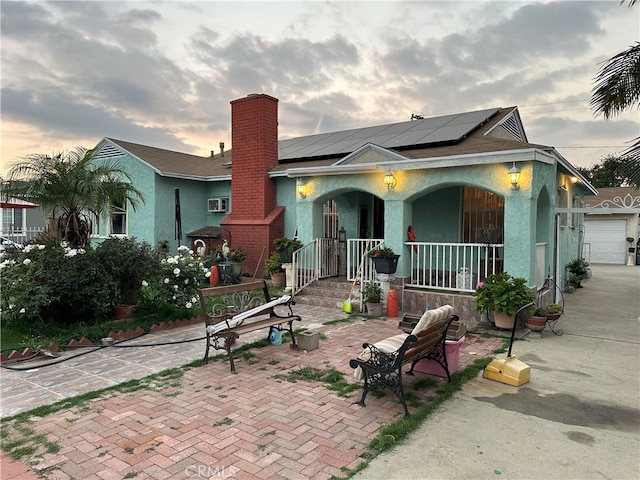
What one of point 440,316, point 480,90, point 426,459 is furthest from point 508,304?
point 480,90

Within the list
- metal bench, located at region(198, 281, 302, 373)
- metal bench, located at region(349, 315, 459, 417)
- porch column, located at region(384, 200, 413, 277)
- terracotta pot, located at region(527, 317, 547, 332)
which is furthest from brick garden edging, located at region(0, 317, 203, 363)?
terracotta pot, located at region(527, 317, 547, 332)

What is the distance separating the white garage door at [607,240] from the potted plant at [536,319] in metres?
21.2

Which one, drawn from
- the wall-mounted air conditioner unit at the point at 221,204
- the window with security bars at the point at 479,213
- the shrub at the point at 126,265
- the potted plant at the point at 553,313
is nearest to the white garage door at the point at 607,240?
the window with security bars at the point at 479,213

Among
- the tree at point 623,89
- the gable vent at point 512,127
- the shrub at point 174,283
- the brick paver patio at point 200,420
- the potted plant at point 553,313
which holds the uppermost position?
the gable vent at point 512,127

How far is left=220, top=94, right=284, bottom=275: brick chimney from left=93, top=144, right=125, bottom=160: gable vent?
4.95 m

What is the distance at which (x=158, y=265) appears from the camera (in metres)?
7.61

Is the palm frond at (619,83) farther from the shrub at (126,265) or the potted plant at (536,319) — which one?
the shrub at (126,265)

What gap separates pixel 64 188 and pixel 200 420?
5.49 m

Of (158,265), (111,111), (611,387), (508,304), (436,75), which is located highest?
(436,75)

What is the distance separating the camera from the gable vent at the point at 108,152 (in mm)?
15112

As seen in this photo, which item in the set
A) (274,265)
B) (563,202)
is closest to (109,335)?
(274,265)

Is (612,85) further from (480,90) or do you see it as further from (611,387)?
(480,90)

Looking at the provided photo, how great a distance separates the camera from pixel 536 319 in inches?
290

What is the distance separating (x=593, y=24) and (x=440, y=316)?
26.3 ft
